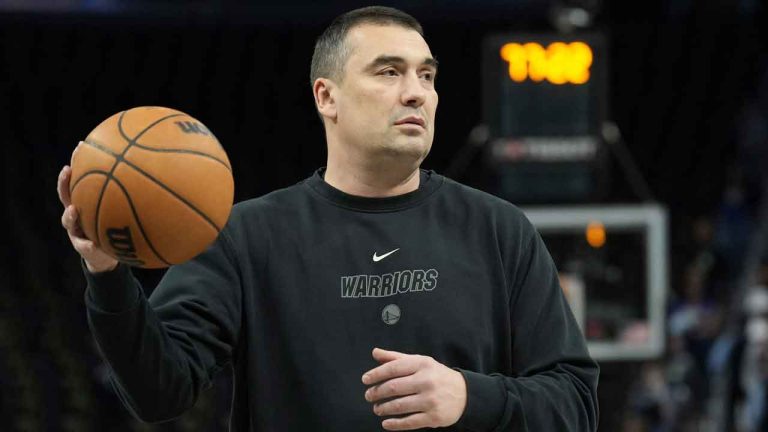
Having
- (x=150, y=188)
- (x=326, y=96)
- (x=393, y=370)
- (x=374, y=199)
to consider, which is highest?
(x=326, y=96)

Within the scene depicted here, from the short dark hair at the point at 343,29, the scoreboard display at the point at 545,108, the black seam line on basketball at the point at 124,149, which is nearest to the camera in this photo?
the black seam line on basketball at the point at 124,149

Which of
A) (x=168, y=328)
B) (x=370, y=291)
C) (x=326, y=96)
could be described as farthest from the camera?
(x=326, y=96)

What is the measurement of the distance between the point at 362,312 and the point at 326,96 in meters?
0.57

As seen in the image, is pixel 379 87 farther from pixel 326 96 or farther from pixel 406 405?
pixel 406 405

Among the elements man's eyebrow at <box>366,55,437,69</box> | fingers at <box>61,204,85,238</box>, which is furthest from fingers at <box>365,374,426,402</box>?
man's eyebrow at <box>366,55,437,69</box>

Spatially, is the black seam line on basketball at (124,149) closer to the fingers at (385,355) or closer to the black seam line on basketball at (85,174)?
the black seam line on basketball at (85,174)

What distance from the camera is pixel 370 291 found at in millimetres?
3143

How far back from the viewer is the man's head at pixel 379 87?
10.5 feet

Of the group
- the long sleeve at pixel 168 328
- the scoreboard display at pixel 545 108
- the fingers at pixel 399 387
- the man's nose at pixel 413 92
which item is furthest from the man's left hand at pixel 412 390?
the scoreboard display at pixel 545 108

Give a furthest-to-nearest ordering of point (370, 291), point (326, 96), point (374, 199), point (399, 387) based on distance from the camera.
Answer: point (326, 96), point (374, 199), point (370, 291), point (399, 387)

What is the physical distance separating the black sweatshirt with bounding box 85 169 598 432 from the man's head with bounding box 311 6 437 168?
151 mm

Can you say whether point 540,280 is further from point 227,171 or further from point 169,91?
point 169,91

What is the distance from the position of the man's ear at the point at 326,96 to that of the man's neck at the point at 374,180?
0.42 ft

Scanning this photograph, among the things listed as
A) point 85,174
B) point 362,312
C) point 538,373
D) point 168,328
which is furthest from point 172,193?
point 538,373
